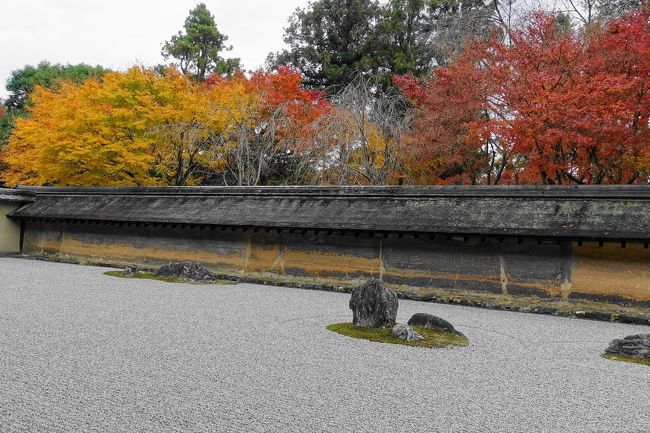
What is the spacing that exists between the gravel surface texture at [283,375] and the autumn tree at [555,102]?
702cm

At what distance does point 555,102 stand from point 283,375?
1196 cm

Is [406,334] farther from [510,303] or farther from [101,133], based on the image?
[101,133]

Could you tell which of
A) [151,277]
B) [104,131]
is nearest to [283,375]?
[151,277]

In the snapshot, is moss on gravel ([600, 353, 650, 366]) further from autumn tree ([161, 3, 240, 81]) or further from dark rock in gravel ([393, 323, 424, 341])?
autumn tree ([161, 3, 240, 81])

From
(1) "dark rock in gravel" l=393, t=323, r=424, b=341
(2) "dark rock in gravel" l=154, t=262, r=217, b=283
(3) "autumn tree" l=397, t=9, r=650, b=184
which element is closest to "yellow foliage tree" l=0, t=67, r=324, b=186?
(3) "autumn tree" l=397, t=9, r=650, b=184

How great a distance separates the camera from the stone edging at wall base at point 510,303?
981 centimetres

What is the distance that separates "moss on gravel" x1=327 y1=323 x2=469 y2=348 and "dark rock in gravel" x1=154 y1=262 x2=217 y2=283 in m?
5.96

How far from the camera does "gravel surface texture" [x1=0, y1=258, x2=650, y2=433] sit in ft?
13.5

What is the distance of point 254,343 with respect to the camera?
21.9ft

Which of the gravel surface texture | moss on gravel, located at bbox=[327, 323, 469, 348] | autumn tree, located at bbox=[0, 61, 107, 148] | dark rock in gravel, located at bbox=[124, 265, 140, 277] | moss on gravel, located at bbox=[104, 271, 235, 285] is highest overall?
autumn tree, located at bbox=[0, 61, 107, 148]

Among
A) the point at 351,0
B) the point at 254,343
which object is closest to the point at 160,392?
the point at 254,343

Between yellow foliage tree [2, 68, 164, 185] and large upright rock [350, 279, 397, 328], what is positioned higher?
yellow foliage tree [2, 68, 164, 185]

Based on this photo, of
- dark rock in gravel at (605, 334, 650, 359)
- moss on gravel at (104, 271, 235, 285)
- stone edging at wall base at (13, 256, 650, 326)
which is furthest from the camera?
moss on gravel at (104, 271, 235, 285)

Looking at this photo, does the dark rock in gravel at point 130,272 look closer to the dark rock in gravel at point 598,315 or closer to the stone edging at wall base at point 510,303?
the stone edging at wall base at point 510,303
